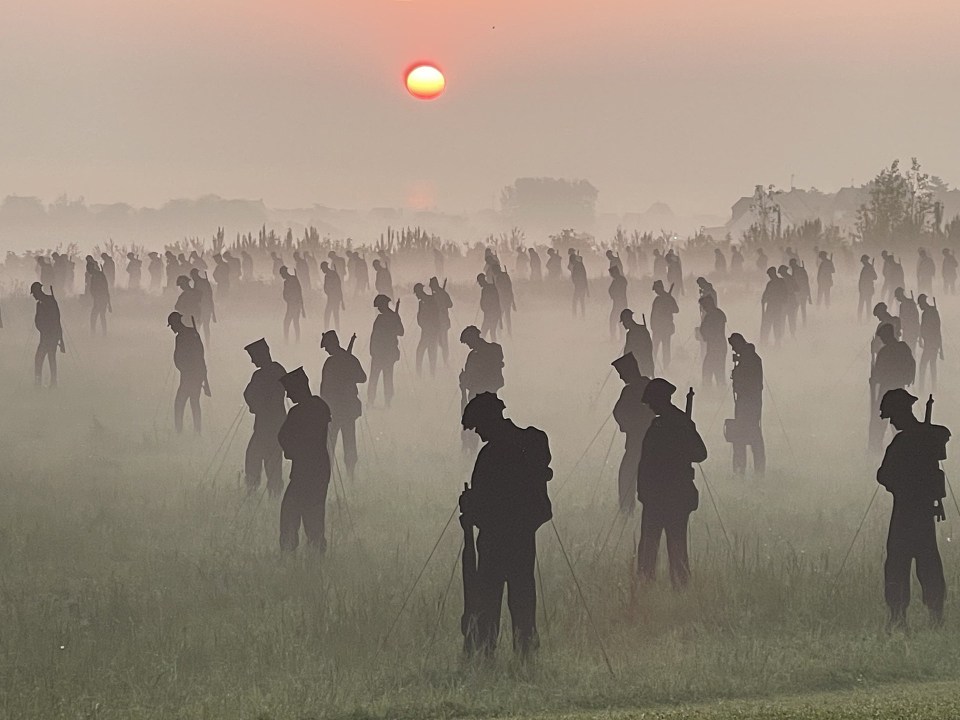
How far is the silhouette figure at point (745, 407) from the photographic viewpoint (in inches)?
620

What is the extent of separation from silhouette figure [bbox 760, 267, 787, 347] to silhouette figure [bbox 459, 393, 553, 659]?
18441 mm

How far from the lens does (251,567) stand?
1151 centimetres

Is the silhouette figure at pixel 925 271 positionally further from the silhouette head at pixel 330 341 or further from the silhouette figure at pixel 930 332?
the silhouette head at pixel 330 341

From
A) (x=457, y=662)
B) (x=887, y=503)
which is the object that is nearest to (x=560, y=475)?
(x=887, y=503)

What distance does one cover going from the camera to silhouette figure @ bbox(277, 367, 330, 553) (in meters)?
11.4

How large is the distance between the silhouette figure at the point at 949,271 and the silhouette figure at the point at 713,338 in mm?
12449

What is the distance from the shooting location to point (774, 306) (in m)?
26.5

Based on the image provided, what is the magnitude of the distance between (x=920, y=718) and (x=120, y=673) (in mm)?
5851

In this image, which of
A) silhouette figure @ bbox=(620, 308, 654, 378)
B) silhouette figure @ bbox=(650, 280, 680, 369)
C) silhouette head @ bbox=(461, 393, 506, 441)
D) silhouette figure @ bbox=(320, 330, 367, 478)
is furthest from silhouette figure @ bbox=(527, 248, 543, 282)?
silhouette head @ bbox=(461, 393, 506, 441)

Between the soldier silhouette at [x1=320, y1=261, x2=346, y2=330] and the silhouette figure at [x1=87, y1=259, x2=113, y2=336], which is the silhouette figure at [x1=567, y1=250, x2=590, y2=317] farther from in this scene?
the silhouette figure at [x1=87, y1=259, x2=113, y2=336]

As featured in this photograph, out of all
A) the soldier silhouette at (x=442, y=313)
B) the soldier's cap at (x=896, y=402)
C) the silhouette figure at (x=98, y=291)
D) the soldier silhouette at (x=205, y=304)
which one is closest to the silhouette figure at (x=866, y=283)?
the soldier silhouette at (x=442, y=313)

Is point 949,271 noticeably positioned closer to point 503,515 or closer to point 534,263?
point 534,263

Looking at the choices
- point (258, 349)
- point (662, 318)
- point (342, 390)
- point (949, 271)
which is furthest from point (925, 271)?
point (258, 349)

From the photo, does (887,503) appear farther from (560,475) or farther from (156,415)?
(156,415)
